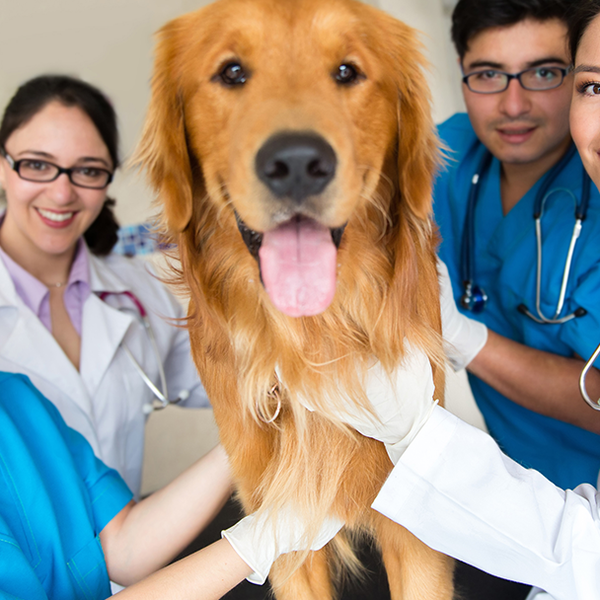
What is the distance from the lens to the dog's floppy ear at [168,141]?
1.01m

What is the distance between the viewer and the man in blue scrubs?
4.43 feet

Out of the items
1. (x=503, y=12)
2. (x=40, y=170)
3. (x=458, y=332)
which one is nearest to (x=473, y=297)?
(x=458, y=332)

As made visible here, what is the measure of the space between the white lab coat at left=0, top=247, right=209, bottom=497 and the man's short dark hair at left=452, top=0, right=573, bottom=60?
1242 millimetres

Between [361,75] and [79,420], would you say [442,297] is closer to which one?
[361,75]

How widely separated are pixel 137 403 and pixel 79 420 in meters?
0.21

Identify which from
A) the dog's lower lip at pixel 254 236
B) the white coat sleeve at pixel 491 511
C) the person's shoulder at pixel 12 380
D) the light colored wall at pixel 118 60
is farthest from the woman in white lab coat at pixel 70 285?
the light colored wall at pixel 118 60

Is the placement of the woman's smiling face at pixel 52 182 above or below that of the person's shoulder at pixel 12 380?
above

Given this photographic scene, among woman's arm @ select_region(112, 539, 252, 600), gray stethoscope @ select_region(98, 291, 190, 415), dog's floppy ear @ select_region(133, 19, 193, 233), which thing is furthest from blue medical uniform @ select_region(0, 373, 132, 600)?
dog's floppy ear @ select_region(133, 19, 193, 233)

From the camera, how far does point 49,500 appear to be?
1.08 m

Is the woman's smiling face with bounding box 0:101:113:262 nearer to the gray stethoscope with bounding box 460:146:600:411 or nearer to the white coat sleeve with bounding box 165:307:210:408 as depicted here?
the white coat sleeve with bounding box 165:307:210:408

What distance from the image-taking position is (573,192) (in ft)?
4.58

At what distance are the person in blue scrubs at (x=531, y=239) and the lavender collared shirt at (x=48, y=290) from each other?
47.7 inches

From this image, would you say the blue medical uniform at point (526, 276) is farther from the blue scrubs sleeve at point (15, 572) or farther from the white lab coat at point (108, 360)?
the blue scrubs sleeve at point (15, 572)

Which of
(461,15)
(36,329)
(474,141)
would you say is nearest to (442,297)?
(474,141)
